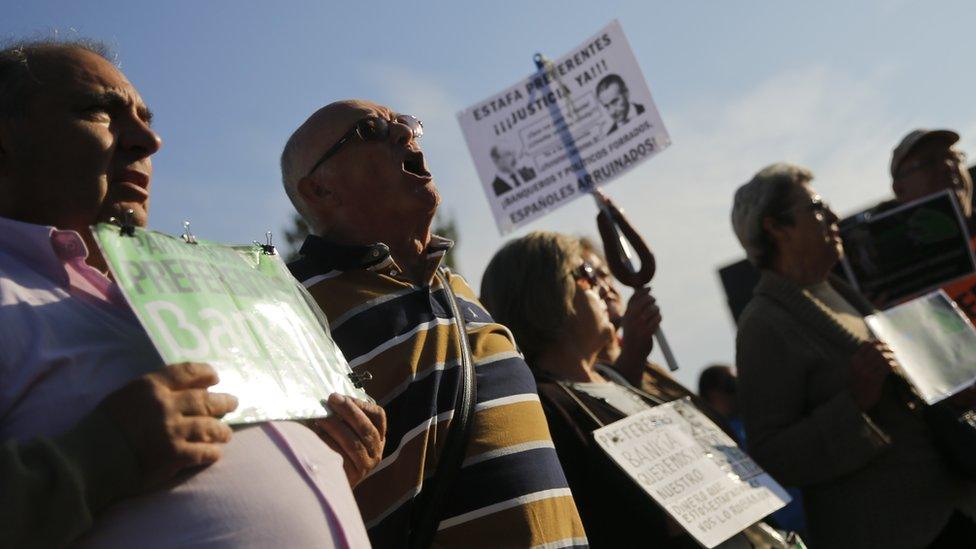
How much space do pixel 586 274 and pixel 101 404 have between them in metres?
2.48

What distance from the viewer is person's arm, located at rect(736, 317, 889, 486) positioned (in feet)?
12.6

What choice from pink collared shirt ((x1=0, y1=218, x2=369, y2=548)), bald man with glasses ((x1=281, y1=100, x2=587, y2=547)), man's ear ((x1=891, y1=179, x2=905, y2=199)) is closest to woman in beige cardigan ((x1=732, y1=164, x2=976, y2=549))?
man's ear ((x1=891, y1=179, x2=905, y2=199))

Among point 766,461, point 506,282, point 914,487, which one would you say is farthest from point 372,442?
point 914,487

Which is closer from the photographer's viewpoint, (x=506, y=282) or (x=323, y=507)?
(x=323, y=507)

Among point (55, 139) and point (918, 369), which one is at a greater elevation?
point (55, 139)

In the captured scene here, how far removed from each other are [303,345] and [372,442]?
0.73ft

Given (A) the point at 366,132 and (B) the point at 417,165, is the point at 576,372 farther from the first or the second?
(A) the point at 366,132

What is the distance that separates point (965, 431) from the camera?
3891mm

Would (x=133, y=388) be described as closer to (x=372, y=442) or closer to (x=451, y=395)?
(x=372, y=442)

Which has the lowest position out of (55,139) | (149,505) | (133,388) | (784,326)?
(784,326)

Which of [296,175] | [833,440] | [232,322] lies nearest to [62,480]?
[232,322]

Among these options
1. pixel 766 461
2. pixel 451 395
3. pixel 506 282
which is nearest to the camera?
pixel 451 395

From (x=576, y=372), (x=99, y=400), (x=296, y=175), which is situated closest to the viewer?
(x=99, y=400)

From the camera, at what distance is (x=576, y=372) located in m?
3.61
